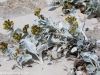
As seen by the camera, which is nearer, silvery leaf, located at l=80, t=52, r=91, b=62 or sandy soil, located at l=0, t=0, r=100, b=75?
silvery leaf, located at l=80, t=52, r=91, b=62

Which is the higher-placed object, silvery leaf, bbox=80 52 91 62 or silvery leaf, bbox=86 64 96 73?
silvery leaf, bbox=80 52 91 62

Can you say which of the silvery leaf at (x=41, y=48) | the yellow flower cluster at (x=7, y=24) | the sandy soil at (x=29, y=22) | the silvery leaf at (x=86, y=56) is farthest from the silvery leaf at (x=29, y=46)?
the silvery leaf at (x=86, y=56)

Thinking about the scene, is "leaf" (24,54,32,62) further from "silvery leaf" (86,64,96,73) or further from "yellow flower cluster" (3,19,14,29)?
"silvery leaf" (86,64,96,73)

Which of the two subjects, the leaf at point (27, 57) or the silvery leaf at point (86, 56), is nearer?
the silvery leaf at point (86, 56)

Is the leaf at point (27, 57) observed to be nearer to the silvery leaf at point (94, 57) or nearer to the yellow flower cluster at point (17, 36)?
the yellow flower cluster at point (17, 36)

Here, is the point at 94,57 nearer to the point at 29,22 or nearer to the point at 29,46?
the point at 29,46

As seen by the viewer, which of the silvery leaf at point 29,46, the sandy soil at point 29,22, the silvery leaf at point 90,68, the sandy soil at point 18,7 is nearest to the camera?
the silvery leaf at point 90,68

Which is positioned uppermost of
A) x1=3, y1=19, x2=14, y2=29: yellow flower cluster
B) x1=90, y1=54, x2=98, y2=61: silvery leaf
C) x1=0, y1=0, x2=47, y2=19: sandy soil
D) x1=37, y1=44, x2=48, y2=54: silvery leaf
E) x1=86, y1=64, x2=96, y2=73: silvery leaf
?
x1=3, y1=19, x2=14, y2=29: yellow flower cluster

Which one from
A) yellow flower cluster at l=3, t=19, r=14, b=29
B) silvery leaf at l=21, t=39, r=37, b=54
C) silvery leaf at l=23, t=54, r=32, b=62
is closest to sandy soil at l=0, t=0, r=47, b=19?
yellow flower cluster at l=3, t=19, r=14, b=29

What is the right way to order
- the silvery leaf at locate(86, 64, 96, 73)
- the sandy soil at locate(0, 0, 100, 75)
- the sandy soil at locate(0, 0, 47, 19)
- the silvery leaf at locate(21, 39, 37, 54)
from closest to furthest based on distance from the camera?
1. the silvery leaf at locate(86, 64, 96, 73)
2. the sandy soil at locate(0, 0, 100, 75)
3. the silvery leaf at locate(21, 39, 37, 54)
4. the sandy soil at locate(0, 0, 47, 19)

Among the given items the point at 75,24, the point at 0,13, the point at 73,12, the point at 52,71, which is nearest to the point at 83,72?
the point at 52,71

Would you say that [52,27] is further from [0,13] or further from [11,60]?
[0,13]
